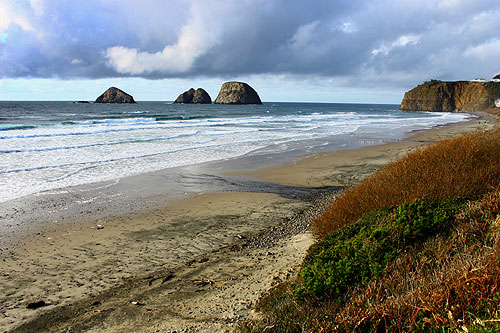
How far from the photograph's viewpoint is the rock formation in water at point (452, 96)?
9799 centimetres

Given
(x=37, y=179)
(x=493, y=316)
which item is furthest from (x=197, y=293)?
(x=37, y=179)

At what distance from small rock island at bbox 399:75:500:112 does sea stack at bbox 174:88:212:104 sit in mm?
89977

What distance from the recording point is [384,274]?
4.07 meters

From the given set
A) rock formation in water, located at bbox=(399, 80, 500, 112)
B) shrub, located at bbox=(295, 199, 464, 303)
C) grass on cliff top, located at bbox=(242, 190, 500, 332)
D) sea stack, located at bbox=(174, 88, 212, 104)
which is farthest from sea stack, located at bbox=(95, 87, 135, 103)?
grass on cliff top, located at bbox=(242, 190, 500, 332)

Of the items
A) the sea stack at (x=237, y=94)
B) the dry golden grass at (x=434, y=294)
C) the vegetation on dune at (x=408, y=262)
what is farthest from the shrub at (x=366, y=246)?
the sea stack at (x=237, y=94)

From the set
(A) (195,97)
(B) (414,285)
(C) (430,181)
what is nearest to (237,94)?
(A) (195,97)

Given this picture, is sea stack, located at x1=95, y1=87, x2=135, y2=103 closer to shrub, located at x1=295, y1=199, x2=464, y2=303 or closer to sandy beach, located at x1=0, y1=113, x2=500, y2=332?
sandy beach, located at x1=0, y1=113, x2=500, y2=332

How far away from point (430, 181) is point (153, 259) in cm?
542

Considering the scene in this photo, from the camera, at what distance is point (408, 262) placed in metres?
4.24

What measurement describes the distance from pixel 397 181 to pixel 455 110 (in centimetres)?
12374

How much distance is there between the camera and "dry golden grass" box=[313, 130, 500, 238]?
20.2ft

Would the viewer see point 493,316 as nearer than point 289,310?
Yes

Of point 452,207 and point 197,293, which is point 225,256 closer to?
point 197,293

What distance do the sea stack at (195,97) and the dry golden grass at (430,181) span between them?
557 feet
